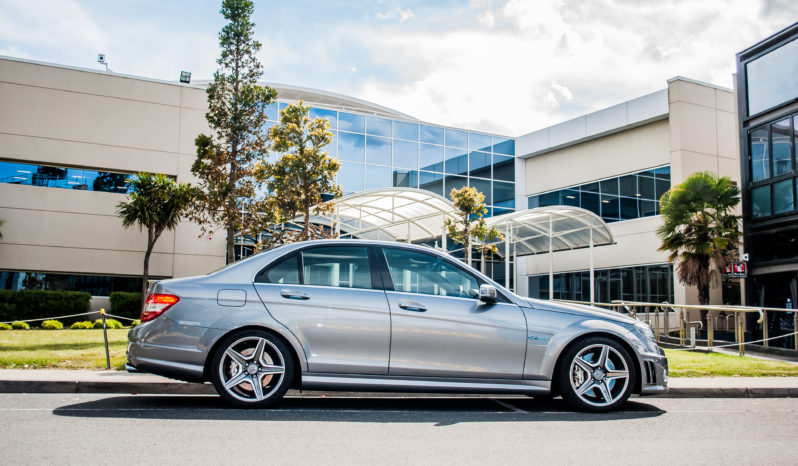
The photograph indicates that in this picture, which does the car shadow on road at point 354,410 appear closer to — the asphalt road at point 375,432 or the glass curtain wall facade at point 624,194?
the asphalt road at point 375,432

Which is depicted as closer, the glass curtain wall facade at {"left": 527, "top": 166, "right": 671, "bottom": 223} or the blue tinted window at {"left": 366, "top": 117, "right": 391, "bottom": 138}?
the glass curtain wall facade at {"left": 527, "top": 166, "right": 671, "bottom": 223}

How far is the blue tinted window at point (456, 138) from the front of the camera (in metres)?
33.0

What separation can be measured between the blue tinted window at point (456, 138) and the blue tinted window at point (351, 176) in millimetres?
4927

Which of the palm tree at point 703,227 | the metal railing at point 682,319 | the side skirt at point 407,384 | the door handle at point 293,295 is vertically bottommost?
the side skirt at point 407,384

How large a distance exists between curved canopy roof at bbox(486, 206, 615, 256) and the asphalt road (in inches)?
643

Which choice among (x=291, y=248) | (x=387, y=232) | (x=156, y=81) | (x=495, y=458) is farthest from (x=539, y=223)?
(x=495, y=458)

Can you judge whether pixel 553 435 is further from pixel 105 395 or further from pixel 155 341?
pixel 105 395

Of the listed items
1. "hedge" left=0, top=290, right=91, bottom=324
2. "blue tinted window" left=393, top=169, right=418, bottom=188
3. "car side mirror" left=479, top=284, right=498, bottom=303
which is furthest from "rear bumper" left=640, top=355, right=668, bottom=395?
"blue tinted window" left=393, top=169, right=418, bottom=188

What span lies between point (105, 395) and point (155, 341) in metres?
1.59

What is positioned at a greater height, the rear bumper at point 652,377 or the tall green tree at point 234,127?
the tall green tree at point 234,127

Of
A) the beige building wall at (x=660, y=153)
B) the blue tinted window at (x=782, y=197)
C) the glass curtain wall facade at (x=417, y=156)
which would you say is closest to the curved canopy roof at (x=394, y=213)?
the glass curtain wall facade at (x=417, y=156)

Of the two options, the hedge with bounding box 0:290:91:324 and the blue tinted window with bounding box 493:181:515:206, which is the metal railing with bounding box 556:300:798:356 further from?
the hedge with bounding box 0:290:91:324

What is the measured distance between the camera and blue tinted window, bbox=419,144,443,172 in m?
32.3

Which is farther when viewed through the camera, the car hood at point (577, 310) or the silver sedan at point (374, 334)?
the car hood at point (577, 310)
